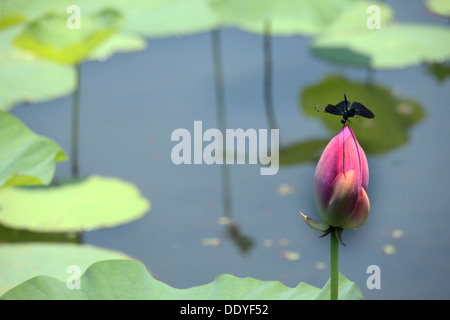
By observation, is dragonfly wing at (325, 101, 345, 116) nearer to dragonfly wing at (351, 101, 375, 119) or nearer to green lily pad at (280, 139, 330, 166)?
dragonfly wing at (351, 101, 375, 119)

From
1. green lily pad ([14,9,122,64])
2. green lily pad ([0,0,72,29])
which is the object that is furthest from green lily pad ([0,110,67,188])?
green lily pad ([0,0,72,29])

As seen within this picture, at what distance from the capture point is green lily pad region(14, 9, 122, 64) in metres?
2.68

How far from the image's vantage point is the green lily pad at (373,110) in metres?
2.67

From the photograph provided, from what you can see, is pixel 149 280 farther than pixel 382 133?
No

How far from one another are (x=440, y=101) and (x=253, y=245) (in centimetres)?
132

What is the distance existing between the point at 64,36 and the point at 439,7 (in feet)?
7.46

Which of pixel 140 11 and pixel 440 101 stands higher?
pixel 140 11

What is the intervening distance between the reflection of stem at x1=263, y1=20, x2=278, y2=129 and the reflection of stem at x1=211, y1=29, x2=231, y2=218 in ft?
0.67

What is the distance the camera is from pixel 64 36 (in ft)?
9.09

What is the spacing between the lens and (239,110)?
2906mm

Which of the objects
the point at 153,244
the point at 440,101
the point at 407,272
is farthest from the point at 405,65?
the point at 153,244

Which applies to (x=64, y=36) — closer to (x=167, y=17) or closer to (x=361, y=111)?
(x=167, y=17)

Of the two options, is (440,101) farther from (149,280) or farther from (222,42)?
(149,280)
